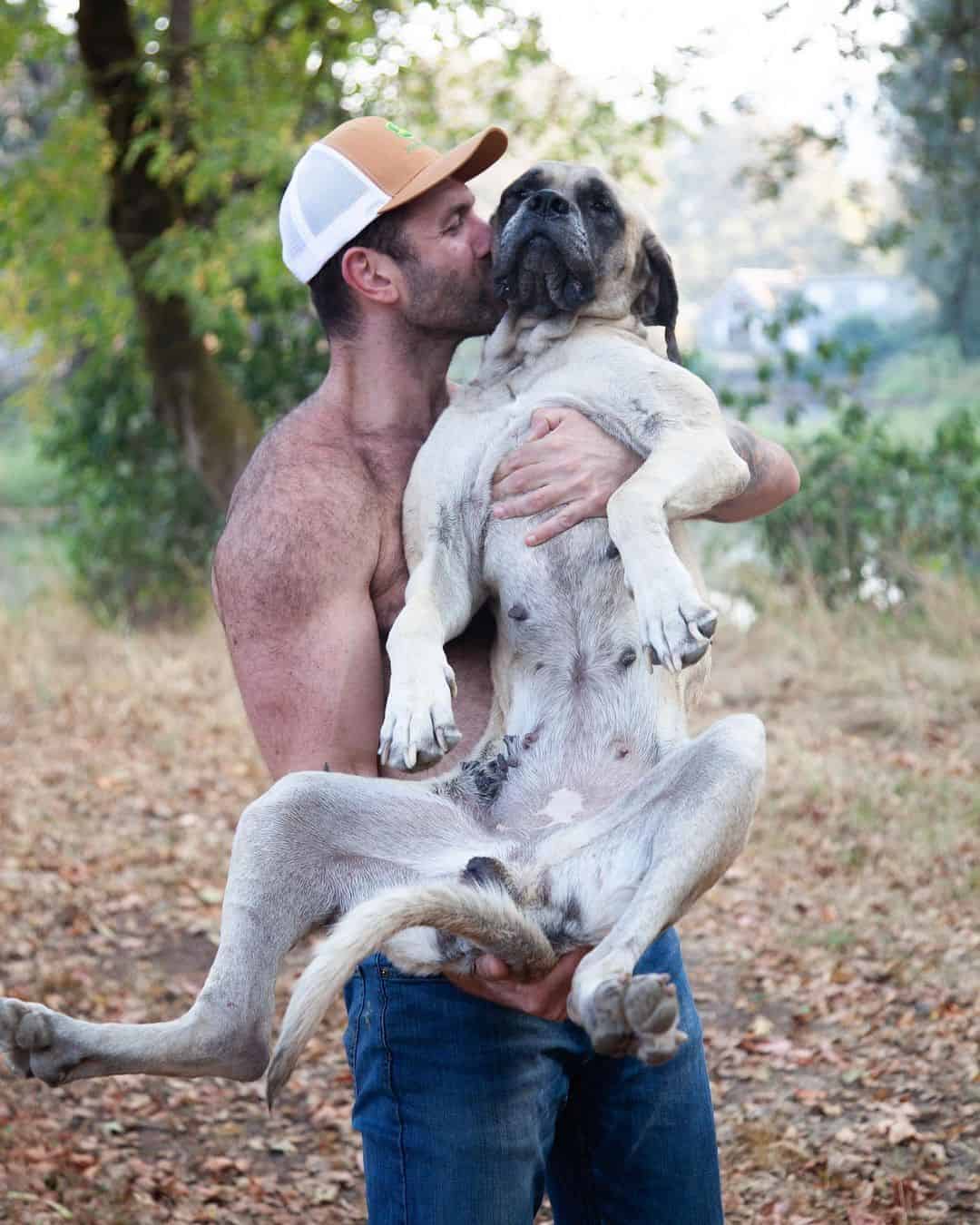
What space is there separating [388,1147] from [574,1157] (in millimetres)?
404

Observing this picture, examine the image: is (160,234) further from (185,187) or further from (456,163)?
(456,163)

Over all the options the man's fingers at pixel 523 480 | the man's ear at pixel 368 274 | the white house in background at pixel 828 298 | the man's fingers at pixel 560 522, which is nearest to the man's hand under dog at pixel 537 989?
the man's fingers at pixel 560 522

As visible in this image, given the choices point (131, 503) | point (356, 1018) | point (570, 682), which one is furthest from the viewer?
point (131, 503)

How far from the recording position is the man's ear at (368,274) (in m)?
2.92

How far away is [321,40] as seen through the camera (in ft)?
→ 25.8

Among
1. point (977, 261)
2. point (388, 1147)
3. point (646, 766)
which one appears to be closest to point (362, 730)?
point (646, 766)

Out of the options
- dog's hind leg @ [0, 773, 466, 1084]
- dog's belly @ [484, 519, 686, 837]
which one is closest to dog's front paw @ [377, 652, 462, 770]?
Result: dog's hind leg @ [0, 773, 466, 1084]

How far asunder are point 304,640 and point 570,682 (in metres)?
0.52

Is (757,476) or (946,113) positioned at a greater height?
(946,113)

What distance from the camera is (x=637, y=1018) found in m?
2.09

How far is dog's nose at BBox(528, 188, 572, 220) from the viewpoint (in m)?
3.06

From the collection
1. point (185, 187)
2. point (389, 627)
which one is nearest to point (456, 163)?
point (389, 627)

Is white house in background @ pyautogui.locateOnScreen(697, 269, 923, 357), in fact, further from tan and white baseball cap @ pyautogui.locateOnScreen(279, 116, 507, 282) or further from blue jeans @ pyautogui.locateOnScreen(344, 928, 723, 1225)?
blue jeans @ pyautogui.locateOnScreen(344, 928, 723, 1225)

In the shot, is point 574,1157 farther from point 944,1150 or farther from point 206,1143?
point 206,1143
